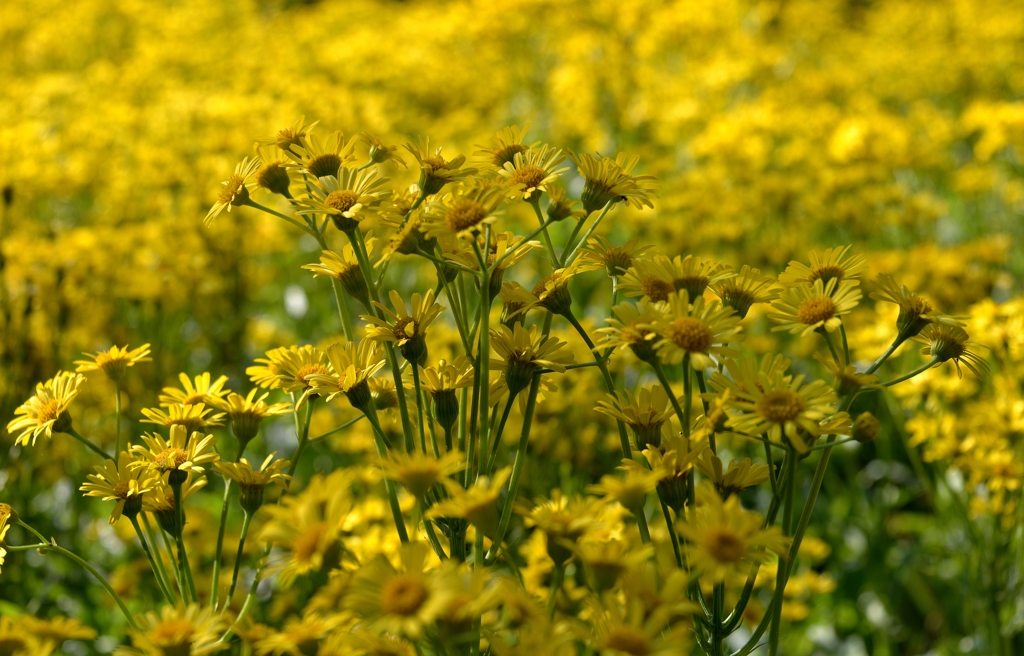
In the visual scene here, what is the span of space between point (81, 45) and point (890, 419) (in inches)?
222

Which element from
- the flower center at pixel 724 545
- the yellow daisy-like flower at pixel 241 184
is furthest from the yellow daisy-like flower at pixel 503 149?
the flower center at pixel 724 545

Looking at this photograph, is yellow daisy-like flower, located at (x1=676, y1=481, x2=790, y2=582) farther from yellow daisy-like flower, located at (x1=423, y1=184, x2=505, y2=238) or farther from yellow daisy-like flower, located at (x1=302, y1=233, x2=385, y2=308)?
yellow daisy-like flower, located at (x1=302, y1=233, x2=385, y2=308)

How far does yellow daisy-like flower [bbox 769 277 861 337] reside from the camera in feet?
3.75

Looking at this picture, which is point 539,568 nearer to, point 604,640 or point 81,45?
point 604,640

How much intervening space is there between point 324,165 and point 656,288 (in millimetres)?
497

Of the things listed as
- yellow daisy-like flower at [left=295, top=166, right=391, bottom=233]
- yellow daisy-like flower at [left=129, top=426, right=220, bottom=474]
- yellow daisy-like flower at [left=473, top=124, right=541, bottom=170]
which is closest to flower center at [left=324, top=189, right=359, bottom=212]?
yellow daisy-like flower at [left=295, top=166, right=391, bottom=233]

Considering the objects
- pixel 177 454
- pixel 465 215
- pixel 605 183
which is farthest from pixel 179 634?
pixel 605 183

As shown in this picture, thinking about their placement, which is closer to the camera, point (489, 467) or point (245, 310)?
point (489, 467)

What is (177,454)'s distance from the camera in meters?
1.21

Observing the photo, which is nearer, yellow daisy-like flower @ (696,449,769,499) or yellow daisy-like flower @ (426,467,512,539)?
yellow daisy-like flower @ (426,467,512,539)

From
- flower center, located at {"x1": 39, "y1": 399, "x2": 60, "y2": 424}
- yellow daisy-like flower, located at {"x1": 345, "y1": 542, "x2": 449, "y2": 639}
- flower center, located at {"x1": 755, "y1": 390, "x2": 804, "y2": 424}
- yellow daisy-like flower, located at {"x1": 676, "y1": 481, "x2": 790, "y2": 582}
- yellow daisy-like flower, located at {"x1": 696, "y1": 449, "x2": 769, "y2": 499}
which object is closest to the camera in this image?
yellow daisy-like flower, located at {"x1": 345, "y1": 542, "x2": 449, "y2": 639}

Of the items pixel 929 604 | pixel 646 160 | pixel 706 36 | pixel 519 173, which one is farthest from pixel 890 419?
pixel 706 36

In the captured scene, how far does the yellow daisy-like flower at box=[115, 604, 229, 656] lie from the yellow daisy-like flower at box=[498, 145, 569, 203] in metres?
0.66

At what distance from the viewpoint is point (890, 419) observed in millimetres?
3016
